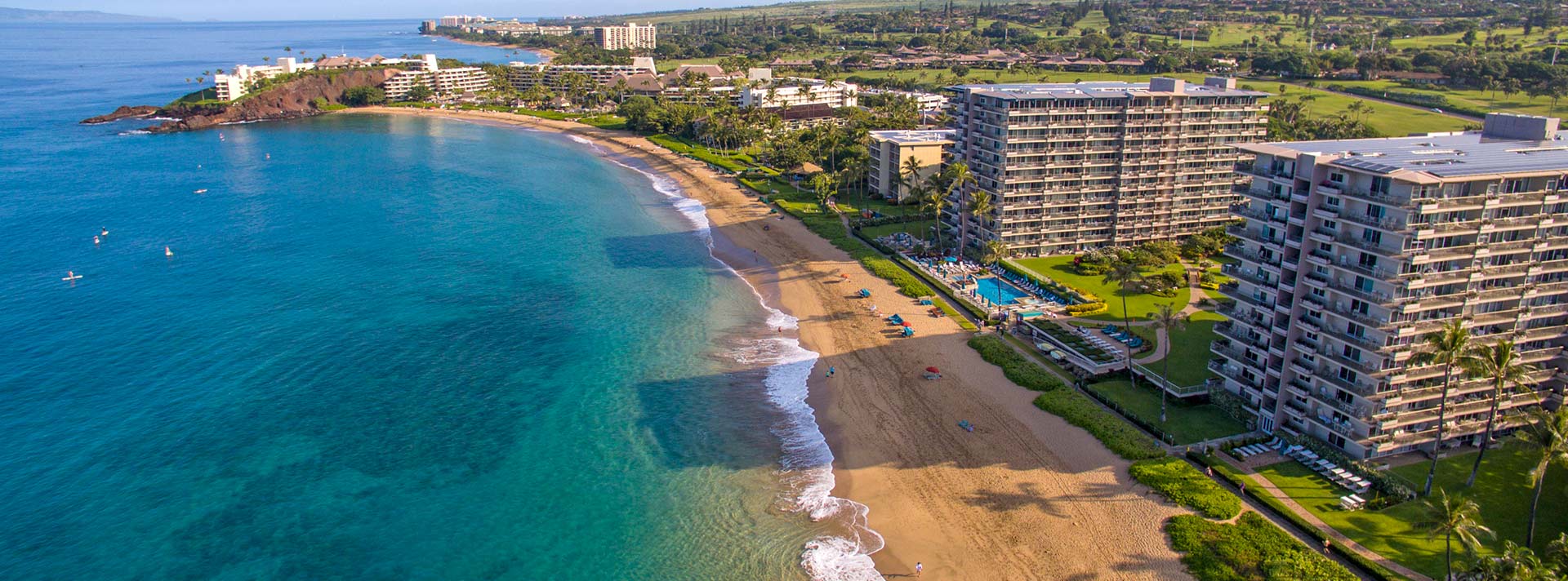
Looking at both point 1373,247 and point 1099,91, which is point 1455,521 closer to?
point 1373,247

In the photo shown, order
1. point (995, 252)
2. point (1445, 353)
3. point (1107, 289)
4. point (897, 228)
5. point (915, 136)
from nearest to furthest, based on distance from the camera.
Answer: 1. point (1445, 353)
2. point (1107, 289)
3. point (995, 252)
4. point (897, 228)
5. point (915, 136)

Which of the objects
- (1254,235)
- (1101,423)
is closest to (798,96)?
(1254,235)

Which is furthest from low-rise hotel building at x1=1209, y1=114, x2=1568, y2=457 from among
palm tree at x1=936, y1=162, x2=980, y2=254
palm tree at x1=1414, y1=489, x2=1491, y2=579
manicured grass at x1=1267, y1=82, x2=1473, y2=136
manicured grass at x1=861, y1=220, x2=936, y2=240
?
manicured grass at x1=1267, y1=82, x2=1473, y2=136

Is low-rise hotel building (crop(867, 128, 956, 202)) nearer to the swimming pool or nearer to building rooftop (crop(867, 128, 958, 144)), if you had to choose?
building rooftop (crop(867, 128, 958, 144))

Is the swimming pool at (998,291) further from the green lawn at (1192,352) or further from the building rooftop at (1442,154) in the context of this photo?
the building rooftop at (1442,154)

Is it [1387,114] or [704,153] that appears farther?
[704,153]

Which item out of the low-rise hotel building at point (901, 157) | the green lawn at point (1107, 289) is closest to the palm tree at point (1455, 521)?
the green lawn at point (1107, 289)
